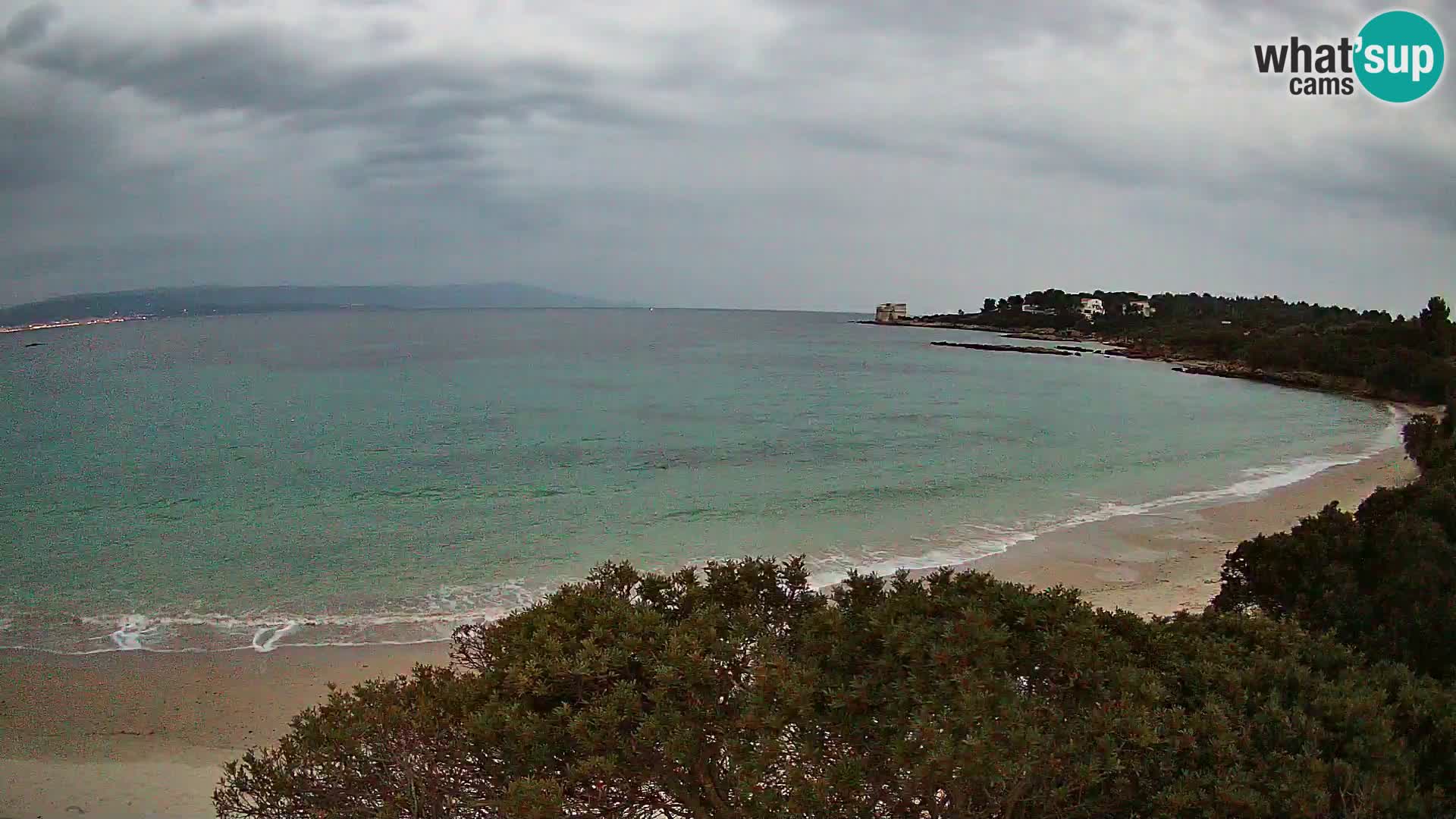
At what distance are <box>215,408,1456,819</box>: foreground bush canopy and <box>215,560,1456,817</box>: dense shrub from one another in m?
0.01

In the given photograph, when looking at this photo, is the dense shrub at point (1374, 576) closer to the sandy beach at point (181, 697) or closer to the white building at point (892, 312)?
the sandy beach at point (181, 697)

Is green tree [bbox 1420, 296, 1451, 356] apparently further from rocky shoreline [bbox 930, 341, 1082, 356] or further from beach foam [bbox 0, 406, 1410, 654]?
beach foam [bbox 0, 406, 1410, 654]

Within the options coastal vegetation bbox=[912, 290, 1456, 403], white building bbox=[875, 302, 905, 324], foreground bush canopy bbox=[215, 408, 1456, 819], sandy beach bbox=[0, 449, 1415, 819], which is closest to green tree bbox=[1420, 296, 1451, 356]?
coastal vegetation bbox=[912, 290, 1456, 403]

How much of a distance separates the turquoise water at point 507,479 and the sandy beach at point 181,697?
778 mm

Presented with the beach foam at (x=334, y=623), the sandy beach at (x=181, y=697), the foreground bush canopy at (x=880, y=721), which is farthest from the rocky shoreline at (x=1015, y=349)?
the foreground bush canopy at (x=880, y=721)

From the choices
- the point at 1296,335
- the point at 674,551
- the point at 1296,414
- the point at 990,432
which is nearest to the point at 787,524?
the point at 674,551

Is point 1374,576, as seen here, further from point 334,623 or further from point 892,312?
point 892,312

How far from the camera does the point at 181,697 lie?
9562mm

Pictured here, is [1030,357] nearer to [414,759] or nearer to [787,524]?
[787,524]

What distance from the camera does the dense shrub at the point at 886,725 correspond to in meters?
3.44

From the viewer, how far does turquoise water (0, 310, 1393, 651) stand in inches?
535

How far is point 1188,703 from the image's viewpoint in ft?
12.8

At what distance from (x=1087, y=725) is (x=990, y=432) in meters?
29.2

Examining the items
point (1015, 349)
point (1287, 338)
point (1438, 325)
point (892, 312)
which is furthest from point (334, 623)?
point (892, 312)
